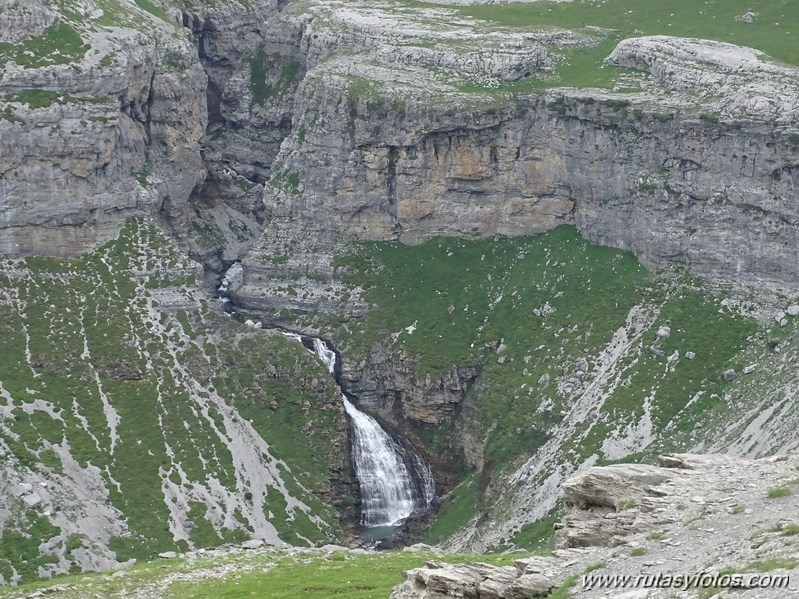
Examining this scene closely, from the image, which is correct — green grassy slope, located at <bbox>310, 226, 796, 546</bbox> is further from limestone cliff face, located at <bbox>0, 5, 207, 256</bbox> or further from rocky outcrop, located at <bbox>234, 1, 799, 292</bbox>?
limestone cliff face, located at <bbox>0, 5, 207, 256</bbox>

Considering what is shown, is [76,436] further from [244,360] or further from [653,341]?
[653,341]

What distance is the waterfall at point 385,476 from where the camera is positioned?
120 m

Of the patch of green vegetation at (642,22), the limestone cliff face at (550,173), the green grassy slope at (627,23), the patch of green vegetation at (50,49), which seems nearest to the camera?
the limestone cliff face at (550,173)

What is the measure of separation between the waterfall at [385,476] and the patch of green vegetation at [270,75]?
45.9m

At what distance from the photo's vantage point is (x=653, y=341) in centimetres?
11588

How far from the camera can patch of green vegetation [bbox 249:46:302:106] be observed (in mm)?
161750

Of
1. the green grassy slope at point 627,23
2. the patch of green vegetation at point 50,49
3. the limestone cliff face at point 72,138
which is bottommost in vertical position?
the limestone cliff face at point 72,138

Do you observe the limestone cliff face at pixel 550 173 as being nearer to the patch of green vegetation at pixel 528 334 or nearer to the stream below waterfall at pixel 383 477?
the patch of green vegetation at pixel 528 334

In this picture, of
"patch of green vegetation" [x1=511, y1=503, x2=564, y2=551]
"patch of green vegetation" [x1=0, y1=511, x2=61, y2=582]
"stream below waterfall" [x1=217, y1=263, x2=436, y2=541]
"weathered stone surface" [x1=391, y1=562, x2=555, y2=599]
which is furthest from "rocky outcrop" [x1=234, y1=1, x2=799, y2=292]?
"weathered stone surface" [x1=391, y1=562, x2=555, y2=599]

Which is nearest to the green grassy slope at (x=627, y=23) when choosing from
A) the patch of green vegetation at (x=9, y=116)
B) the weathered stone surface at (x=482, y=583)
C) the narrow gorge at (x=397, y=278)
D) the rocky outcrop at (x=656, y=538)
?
the narrow gorge at (x=397, y=278)

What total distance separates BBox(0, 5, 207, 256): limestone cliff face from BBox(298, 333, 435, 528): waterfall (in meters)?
25.8

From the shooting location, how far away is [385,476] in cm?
12238

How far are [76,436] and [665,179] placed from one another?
4835 cm

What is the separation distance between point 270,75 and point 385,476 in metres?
57.4
